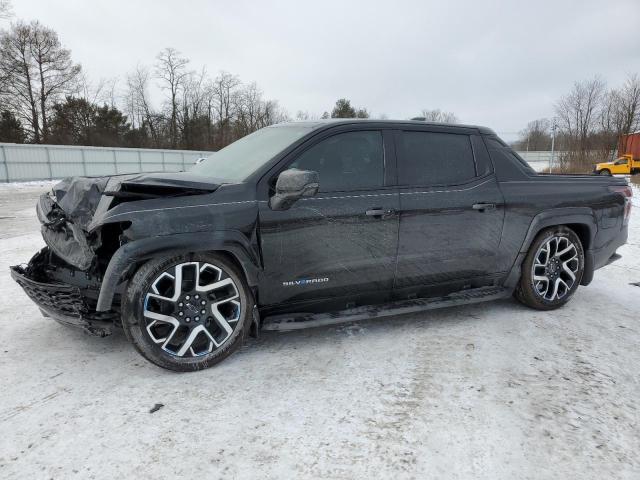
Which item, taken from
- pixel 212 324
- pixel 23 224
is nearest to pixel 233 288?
pixel 212 324

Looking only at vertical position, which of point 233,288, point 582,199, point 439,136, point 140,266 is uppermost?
point 439,136

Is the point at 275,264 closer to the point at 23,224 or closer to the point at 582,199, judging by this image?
the point at 582,199

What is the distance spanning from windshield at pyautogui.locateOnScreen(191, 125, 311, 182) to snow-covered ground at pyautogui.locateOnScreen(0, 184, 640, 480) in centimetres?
129

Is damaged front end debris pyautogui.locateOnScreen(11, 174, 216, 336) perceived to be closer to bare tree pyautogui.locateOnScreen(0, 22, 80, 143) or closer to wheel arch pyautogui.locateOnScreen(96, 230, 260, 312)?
wheel arch pyautogui.locateOnScreen(96, 230, 260, 312)

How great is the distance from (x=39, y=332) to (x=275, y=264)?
2034 millimetres

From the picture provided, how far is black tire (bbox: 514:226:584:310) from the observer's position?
13.1ft

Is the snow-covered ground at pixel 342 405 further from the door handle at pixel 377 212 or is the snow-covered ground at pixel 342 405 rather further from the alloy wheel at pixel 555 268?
the door handle at pixel 377 212

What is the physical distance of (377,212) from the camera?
129 inches

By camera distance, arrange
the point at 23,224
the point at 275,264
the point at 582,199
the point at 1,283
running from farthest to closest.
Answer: the point at 23,224, the point at 1,283, the point at 582,199, the point at 275,264

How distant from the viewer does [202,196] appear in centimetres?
290

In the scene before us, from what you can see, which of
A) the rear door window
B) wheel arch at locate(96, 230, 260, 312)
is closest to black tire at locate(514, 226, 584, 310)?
the rear door window

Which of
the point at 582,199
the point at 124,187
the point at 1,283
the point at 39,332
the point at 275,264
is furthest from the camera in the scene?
Result: the point at 1,283

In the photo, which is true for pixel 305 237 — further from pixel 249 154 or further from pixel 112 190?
pixel 112 190

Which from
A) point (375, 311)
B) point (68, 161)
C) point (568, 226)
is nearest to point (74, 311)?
point (375, 311)
